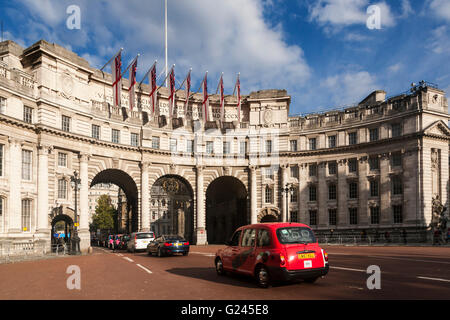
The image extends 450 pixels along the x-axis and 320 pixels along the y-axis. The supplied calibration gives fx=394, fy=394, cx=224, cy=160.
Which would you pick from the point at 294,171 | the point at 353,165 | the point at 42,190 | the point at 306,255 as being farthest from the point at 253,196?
the point at 306,255

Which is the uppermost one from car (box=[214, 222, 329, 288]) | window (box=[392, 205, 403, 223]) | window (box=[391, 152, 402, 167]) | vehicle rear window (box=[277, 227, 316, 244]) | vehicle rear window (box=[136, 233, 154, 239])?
window (box=[391, 152, 402, 167])

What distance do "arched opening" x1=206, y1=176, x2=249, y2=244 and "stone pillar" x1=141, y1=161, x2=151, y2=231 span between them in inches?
406

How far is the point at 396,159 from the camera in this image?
42.7m

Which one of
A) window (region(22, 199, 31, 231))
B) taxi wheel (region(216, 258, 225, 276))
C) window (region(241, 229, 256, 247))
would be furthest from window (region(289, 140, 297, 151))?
window (region(241, 229, 256, 247))

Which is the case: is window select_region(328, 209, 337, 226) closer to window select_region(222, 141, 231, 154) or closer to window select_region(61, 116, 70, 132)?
window select_region(222, 141, 231, 154)

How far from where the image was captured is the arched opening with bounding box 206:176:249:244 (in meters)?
51.0

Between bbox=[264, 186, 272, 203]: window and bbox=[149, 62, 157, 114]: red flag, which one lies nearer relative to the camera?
bbox=[149, 62, 157, 114]: red flag

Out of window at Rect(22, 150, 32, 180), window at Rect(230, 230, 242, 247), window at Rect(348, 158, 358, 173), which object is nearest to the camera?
window at Rect(230, 230, 242, 247)

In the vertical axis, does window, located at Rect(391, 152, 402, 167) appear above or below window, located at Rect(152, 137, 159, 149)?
below

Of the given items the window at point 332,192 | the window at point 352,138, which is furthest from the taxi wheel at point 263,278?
the window at point 352,138

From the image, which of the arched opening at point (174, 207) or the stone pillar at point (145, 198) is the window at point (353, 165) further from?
the stone pillar at point (145, 198)

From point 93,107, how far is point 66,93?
3.68m

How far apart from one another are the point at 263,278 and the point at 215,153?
124 ft
